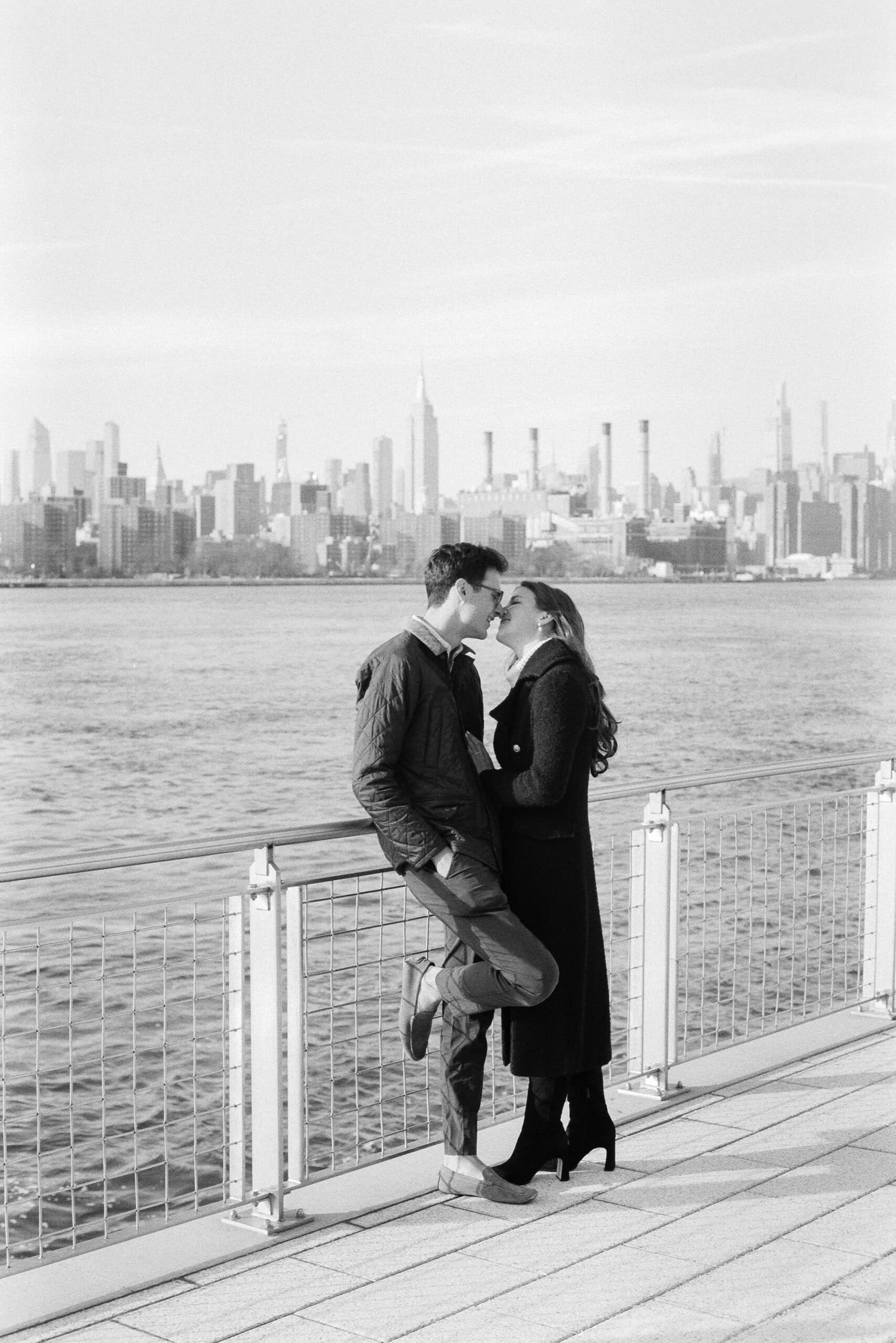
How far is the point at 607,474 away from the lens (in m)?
66.1

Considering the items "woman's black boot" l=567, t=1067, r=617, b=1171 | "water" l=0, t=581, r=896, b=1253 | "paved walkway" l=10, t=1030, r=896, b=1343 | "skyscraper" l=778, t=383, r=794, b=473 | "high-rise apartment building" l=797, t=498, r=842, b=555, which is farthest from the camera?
"high-rise apartment building" l=797, t=498, r=842, b=555

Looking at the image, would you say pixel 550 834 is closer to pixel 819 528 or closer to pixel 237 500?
pixel 237 500

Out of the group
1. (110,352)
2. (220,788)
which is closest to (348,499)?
(110,352)

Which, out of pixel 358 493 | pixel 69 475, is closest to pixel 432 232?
pixel 358 493

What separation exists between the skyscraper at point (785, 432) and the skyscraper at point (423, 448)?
47.8ft

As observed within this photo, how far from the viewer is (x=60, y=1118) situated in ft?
42.8

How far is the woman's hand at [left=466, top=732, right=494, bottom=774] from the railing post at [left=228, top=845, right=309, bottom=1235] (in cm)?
44

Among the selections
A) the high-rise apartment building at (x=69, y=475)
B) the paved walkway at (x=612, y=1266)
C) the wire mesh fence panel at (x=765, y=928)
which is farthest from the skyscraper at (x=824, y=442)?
the paved walkway at (x=612, y=1266)

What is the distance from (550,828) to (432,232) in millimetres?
66647

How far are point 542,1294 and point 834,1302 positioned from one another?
1.65ft

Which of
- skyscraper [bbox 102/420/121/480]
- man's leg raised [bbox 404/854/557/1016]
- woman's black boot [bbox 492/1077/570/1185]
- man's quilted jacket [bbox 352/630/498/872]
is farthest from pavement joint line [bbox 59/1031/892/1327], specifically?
skyscraper [bbox 102/420/121/480]

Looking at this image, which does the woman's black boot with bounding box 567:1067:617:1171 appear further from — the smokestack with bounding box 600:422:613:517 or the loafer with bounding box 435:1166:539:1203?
the smokestack with bounding box 600:422:613:517

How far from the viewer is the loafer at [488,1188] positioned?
3.28 meters

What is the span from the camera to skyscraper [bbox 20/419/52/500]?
2253 inches
